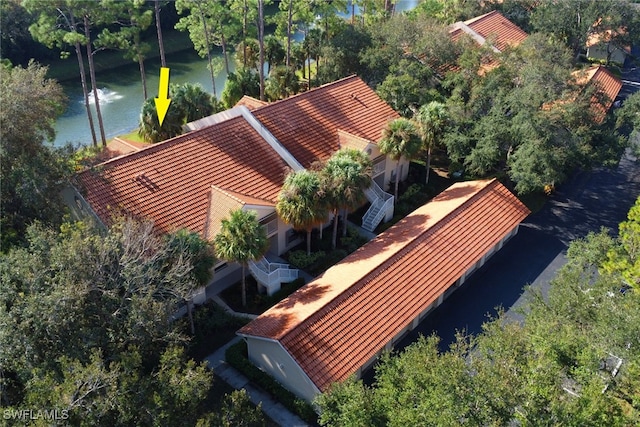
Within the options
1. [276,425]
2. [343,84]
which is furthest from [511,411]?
[343,84]

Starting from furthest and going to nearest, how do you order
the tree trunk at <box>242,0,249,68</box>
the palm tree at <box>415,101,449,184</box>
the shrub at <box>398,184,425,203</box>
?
the tree trunk at <box>242,0,249,68</box>, the shrub at <box>398,184,425,203</box>, the palm tree at <box>415,101,449,184</box>

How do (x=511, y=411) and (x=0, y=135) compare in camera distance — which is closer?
(x=511, y=411)

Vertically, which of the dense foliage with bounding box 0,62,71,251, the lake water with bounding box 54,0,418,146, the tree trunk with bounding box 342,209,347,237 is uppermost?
the dense foliage with bounding box 0,62,71,251

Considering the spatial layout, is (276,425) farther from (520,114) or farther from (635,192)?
(635,192)

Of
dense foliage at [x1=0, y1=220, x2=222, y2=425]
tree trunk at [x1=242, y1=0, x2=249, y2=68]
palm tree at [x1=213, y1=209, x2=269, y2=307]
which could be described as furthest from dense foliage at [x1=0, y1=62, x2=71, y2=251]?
tree trunk at [x1=242, y1=0, x2=249, y2=68]

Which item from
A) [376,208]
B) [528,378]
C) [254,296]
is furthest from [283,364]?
[376,208]

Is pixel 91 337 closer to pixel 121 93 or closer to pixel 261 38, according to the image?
pixel 261 38

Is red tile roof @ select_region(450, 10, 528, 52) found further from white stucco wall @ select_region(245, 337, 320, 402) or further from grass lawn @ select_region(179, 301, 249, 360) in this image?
white stucco wall @ select_region(245, 337, 320, 402)
